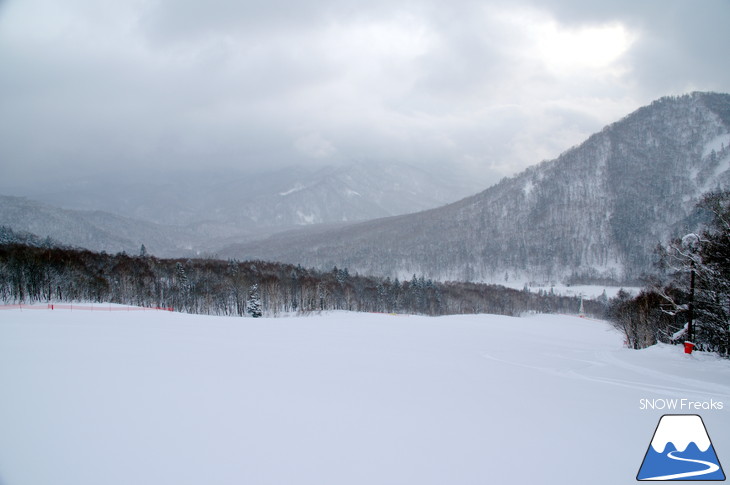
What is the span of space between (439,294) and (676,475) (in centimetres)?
10270

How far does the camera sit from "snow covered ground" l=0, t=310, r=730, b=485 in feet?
23.2

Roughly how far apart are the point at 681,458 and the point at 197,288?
80.3 m

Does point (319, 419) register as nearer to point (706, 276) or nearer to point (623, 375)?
point (623, 375)

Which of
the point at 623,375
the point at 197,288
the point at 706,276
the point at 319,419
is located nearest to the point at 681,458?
the point at 319,419

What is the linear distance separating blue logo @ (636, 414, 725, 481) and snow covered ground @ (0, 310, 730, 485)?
37 cm

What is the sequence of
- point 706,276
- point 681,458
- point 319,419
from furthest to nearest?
point 706,276 → point 319,419 → point 681,458

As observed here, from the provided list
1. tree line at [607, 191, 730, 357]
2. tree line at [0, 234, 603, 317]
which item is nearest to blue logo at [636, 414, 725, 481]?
tree line at [607, 191, 730, 357]

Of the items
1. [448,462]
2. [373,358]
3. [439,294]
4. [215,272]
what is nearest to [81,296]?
[215,272]

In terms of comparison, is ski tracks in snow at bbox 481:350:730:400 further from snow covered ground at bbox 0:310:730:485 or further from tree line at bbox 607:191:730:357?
tree line at bbox 607:191:730:357

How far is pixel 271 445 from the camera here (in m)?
7.94

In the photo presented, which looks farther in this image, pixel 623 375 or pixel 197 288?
pixel 197 288

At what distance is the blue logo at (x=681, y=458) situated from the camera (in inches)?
266

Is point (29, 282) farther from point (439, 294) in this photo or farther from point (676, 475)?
point (439, 294)

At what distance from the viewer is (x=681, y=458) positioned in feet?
23.2
